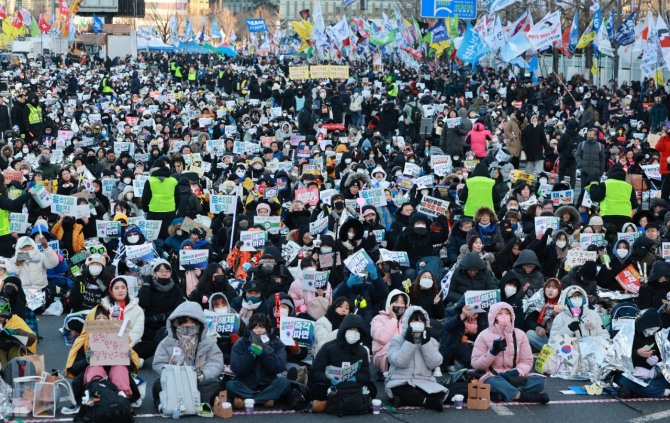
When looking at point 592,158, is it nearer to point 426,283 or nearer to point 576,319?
point 426,283

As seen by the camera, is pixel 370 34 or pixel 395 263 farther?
pixel 370 34

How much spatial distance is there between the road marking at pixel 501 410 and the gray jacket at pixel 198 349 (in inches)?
90.9

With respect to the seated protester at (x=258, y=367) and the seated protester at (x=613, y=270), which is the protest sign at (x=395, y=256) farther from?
the seated protester at (x=258, y=367)

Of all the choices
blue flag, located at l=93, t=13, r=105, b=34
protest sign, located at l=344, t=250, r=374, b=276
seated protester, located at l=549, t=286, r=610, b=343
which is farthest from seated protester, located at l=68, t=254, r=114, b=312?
blue flag, located at l=93, t=13, r=105, b=34

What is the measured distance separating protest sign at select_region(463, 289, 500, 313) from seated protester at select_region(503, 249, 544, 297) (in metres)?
1.54

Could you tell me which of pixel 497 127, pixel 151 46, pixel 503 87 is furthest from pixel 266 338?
pixel 151 46

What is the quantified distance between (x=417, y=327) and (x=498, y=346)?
0.89m

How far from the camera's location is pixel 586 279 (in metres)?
14.3

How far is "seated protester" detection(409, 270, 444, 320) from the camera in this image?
1348 cm

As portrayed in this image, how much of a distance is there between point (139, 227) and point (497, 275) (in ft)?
14.8

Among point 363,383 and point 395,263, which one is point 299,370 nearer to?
point 363,383

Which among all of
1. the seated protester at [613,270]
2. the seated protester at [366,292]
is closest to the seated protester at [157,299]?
the seated protester at [366,292]

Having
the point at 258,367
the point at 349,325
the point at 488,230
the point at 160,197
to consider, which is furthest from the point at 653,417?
the point at 160,197

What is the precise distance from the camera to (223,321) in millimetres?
12320
